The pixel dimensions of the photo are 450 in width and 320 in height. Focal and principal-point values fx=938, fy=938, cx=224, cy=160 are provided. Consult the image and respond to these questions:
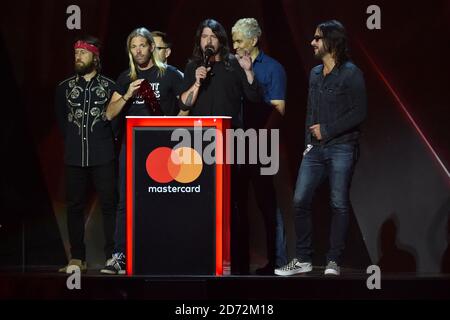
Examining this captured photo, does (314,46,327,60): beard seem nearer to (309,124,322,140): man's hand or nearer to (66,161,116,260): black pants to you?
(309,124,322,140): man's hand

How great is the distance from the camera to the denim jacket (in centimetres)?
627

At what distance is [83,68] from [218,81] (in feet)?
3.30

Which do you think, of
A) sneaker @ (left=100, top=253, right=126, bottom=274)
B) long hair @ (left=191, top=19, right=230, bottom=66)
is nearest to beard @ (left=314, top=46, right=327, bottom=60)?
A: long hair @ (left=191, top=19, right=230, bottom=66)

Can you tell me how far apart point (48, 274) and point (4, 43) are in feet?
6.01

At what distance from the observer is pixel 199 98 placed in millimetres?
6352

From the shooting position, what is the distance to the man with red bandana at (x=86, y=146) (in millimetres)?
6594

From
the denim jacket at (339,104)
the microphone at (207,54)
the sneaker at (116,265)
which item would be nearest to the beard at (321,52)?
the denim jacket at (339,104)

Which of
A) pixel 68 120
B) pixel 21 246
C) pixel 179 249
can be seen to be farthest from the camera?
pixel 21 246

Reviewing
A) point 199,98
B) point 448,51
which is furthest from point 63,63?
point 448,51

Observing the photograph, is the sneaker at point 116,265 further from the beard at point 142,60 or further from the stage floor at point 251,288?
the beard at point 142,60

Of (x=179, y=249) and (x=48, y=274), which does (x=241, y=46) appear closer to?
(x=179, y=249)

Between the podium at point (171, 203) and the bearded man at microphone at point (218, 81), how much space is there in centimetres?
35

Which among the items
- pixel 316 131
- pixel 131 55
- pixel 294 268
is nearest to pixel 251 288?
pixel 294 268
